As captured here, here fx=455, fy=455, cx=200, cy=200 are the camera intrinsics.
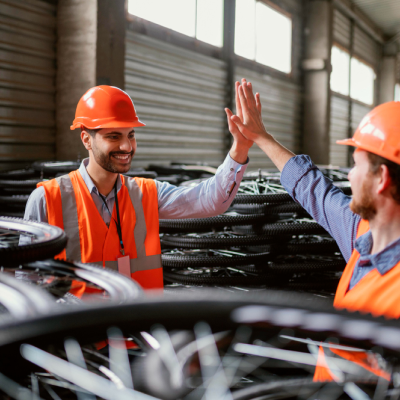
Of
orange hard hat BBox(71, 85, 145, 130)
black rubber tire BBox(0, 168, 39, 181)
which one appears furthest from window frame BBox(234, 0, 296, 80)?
orange hard hat BBox(71, 85, 145, 130)

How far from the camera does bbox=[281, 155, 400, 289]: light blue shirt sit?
1624mm

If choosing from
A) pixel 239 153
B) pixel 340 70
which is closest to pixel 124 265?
pixel 239 153

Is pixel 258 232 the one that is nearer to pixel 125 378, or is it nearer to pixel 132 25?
pixel 125 378

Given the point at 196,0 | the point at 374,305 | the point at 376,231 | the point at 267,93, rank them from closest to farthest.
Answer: the point at 374,305 < the point at 376,231 < the point at 196,0 < the point at 267,93

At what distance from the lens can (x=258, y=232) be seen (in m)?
3.50

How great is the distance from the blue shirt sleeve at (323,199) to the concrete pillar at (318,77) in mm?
10562

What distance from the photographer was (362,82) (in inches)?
→ 643

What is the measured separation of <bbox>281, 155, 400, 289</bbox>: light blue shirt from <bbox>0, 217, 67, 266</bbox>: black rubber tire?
102 cm

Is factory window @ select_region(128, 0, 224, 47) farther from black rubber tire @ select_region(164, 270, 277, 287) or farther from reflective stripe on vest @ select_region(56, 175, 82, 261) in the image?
reflective stripe on vest @ select_region(56, 175, 82, 261)

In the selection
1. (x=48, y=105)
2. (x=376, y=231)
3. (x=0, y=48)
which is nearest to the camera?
(x=376, y=231)

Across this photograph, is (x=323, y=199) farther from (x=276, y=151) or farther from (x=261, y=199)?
(x=261, y=199)

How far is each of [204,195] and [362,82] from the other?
50.9 feet

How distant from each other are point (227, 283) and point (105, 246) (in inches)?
50.4

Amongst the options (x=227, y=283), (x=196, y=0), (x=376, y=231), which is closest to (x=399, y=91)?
(x=196, y=0)
